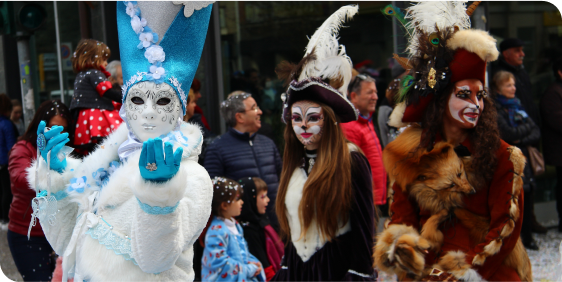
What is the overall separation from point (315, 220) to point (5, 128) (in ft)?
20.1

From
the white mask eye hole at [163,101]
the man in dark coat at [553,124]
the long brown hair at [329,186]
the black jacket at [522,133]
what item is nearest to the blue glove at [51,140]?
the white mask eye hole at [163,101]

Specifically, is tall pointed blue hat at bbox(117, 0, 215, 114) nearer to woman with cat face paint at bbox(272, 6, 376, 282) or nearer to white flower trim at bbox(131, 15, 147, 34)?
white flower trim at bbox(131, 15, 147, 34)

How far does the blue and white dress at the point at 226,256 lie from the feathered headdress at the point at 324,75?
105 cm

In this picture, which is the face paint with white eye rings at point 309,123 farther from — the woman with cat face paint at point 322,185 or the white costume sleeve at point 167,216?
the white costume sleeve at point 167,216

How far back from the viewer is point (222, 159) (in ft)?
17.4

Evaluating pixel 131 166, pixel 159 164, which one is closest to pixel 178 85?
pixel 131 166

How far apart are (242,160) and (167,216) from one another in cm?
296

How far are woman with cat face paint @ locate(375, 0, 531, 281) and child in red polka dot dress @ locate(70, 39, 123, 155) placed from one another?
244 cm

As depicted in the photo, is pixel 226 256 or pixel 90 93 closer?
pixel 226 256

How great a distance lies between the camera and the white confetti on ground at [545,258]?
18.0 feet

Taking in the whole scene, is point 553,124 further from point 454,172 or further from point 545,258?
point 454,172

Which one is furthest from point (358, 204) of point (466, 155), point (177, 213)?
point (177, 213)

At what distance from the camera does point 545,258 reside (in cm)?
606

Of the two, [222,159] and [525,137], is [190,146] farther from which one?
[525,137]
